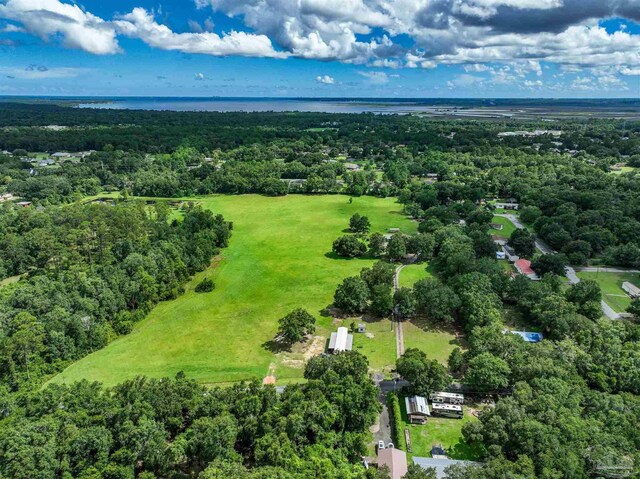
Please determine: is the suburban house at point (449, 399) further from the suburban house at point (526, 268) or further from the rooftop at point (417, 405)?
the suburban house at point (526, 268)

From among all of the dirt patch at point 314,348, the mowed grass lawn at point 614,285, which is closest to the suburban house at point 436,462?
the dirt patch at point 314,348

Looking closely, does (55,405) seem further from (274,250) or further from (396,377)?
(274,250)

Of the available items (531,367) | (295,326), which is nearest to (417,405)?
(531,367)

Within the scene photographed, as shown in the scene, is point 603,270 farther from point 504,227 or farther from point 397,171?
point 397,171

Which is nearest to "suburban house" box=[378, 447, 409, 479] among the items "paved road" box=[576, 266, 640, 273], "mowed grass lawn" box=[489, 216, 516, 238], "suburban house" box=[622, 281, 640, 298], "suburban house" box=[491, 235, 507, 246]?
"suburban house" box=[622, 281, 640, 298]

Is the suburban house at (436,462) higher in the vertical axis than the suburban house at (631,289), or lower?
lower

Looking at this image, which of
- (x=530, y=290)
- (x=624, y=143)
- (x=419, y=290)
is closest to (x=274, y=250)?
(x=419, y=290)

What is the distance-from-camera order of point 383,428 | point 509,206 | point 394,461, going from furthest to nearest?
point 509,206
point 383,428
point 394,461
